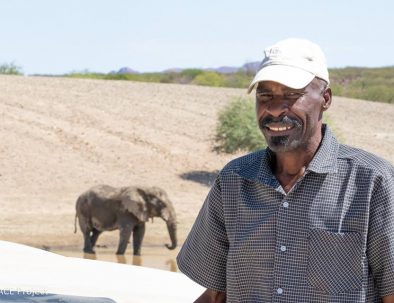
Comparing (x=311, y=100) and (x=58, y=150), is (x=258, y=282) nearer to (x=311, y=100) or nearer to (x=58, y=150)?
(x=311, y=100)

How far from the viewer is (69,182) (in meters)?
28.5

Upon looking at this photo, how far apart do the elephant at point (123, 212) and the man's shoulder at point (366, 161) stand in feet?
51.1

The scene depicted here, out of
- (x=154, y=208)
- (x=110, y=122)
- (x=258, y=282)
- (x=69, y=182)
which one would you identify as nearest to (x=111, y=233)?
(x=154, y=208)

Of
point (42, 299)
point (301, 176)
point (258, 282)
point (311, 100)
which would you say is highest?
point (311, 100)

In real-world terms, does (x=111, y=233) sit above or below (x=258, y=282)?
below

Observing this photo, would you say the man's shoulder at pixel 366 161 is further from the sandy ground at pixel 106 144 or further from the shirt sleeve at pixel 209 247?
the sandy ground at pixel 106 144

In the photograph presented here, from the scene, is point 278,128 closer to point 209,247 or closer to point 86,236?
point 209,247

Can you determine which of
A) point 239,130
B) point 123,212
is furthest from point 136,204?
point 239,130

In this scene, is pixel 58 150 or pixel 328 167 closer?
pixel 328 167

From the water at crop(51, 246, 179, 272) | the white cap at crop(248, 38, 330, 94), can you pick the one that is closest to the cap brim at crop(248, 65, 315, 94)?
the white cap at crop(248, 38, 330, 94)

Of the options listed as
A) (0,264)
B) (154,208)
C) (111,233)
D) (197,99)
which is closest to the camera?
(0,264)

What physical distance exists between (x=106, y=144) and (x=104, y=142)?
0.30 meters

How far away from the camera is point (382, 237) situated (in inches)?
136

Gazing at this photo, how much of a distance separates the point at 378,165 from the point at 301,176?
0.23 meters
